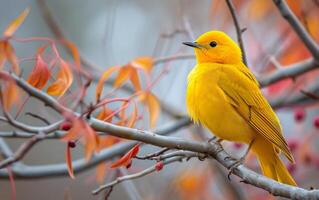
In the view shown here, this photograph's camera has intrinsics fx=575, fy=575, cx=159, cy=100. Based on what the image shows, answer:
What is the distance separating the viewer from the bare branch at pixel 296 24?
137 inches

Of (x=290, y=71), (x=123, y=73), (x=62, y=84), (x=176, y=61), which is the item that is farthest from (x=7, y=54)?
(x=176, y=61)

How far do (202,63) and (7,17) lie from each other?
715 cm

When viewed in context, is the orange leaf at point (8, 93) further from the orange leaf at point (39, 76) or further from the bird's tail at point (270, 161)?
the bird's tail at point (270, 161)

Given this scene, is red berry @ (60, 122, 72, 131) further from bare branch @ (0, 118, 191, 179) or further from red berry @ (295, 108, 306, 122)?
red berry @ (295, 108, 306, 122)

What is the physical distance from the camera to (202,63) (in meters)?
4.45

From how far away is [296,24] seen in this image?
357cm

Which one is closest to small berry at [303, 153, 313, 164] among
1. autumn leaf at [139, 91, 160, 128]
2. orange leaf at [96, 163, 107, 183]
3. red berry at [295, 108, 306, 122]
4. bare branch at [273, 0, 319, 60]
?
red berry at [295, 108, 306, 122]

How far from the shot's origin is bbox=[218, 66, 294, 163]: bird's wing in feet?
12.5

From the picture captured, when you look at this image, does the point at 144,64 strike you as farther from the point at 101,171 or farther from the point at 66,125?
the point at 66,125

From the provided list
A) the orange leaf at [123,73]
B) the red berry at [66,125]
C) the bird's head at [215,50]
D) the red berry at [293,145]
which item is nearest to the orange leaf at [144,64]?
the orange leaf at [123,73]

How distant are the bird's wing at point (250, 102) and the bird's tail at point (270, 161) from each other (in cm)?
18

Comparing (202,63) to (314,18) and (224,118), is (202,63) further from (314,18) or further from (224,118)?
(314,18)

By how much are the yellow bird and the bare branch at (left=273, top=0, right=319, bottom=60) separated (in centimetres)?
54

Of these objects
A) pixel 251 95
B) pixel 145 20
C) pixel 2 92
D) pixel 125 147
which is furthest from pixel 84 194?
pixel 2 92
